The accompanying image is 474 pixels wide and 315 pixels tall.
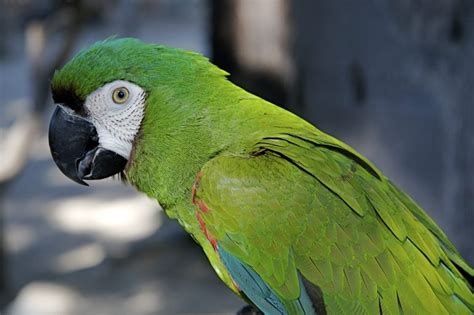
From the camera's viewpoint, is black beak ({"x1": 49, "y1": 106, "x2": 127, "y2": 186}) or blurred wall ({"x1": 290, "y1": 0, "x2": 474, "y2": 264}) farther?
blurred wall ({"x1": 290, "y1": 0, "x2": 474, "y2": 264})

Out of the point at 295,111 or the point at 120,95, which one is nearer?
the point at 120,95

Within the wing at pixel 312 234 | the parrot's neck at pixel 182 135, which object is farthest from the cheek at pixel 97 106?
the wing at pixel 312 234

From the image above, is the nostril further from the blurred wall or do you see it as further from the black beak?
the blurred wall

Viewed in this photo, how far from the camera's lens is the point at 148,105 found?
1764 millimetres

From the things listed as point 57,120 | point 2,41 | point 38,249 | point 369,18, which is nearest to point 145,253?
point 38,249

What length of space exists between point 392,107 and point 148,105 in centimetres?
197

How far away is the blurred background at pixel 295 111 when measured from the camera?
3.31 m

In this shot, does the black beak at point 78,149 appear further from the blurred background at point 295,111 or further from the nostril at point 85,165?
the blurred background at point 295,111

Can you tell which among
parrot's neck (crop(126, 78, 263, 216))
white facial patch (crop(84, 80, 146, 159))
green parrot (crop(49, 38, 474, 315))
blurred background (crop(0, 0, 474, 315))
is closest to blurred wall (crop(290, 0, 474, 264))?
blurred background (crop(0, 0, 474, 315))

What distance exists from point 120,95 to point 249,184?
1.25 ft

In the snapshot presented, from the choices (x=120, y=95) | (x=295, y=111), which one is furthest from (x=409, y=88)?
(x=120, y=95)

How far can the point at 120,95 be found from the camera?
68.5 inches

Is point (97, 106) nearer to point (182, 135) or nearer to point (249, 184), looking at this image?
point (182, 135)

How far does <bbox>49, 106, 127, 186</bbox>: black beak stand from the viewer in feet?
5.84
